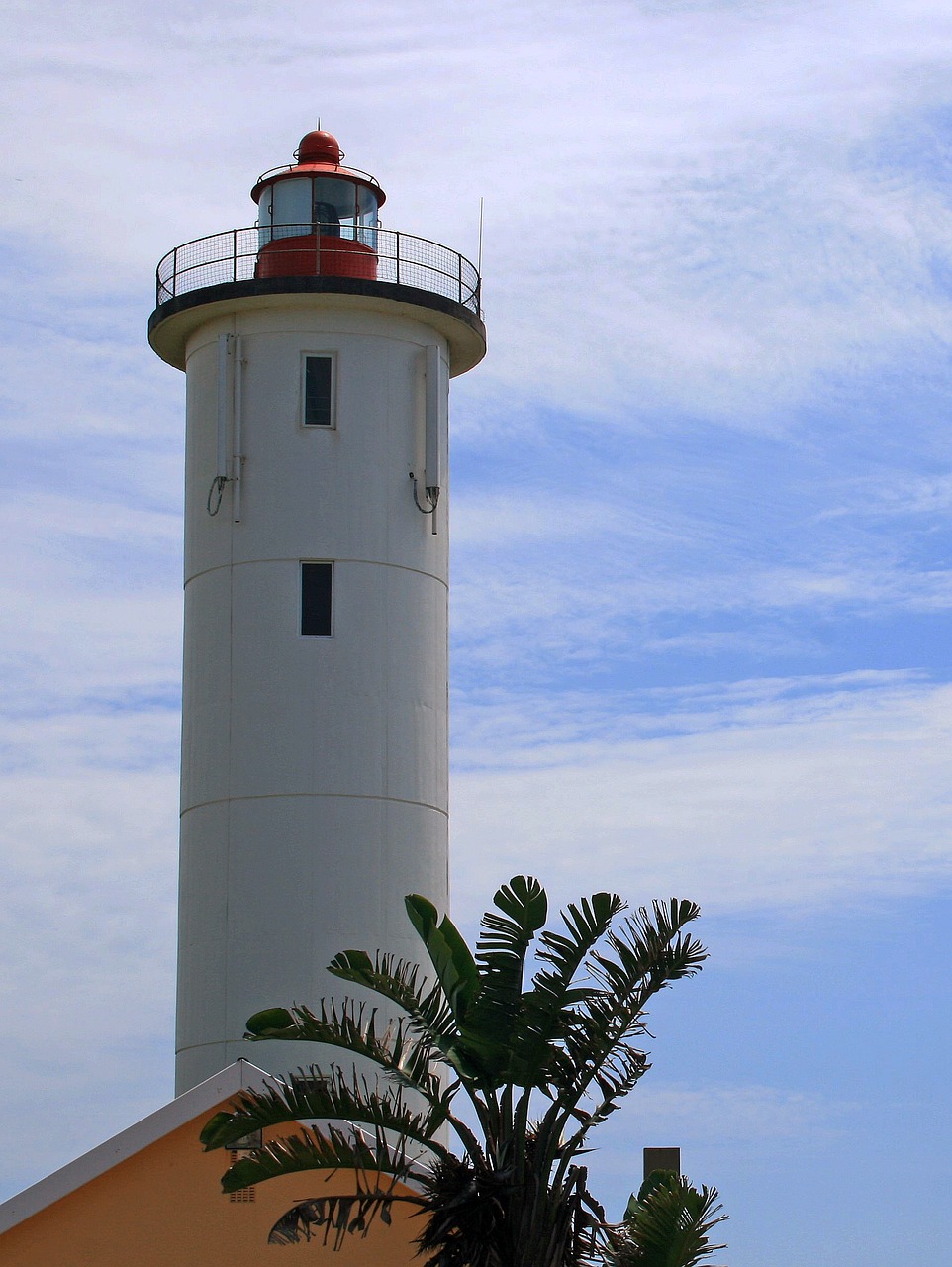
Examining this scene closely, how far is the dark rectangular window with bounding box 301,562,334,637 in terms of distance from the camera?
90.1 ft

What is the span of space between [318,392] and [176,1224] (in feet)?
39.3

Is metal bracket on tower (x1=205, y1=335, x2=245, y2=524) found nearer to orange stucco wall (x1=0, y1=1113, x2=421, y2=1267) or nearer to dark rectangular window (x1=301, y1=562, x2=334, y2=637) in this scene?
dark rectangular window (x1=301, y1=562, x2=334, y2=637)

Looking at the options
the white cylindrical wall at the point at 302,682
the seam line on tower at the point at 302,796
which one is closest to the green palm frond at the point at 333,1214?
the white cylindrical wall at the point at 302,682

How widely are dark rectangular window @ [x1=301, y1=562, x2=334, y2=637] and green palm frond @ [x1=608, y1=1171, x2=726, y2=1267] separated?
10603 mm

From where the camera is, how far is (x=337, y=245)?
29000 millimetres

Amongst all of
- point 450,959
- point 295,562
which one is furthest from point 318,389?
point 450,959

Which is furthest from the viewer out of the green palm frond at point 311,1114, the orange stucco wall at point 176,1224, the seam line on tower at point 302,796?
the seam line on tower at point 302,796

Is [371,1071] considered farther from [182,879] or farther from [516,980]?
[516,980]

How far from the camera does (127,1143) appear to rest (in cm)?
1995

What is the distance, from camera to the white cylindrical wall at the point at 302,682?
87.5 feet

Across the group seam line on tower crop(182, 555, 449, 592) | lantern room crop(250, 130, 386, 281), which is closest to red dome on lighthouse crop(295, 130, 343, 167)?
lantern room crop(250, 130, 386, 281)

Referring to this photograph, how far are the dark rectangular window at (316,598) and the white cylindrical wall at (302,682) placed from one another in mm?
96

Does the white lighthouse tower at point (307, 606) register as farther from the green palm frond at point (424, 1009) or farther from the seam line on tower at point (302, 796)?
the green palm frond at point (424, 1009)

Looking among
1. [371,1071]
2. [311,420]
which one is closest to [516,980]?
[371,1071]
